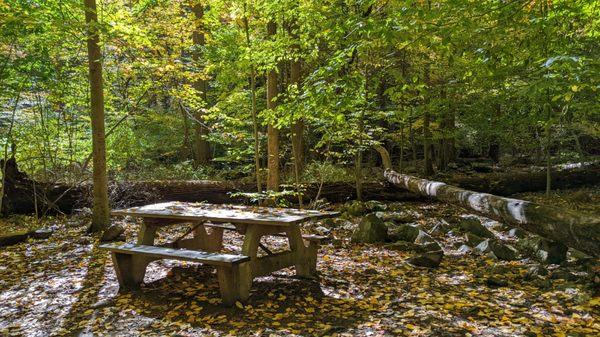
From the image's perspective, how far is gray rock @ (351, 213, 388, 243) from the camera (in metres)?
7.34

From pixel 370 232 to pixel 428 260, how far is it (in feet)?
5.46

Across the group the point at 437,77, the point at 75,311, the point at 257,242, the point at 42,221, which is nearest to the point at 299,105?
the point at 257,242

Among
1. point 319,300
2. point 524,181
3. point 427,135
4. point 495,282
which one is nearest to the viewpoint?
point 319,300

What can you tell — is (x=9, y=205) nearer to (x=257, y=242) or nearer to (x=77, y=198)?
(x=77, y=198)

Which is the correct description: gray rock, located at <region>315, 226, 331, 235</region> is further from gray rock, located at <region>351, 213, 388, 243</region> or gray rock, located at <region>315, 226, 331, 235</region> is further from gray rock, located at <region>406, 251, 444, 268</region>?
gray rock, located at <region>406, 251, 444, 268</region>

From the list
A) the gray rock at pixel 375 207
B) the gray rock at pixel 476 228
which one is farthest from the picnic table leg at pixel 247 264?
the gray rock at pixel 375 207

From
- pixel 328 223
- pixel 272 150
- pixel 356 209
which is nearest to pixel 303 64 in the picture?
pixel 272 150

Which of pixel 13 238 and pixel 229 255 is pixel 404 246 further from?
pixel 13 238

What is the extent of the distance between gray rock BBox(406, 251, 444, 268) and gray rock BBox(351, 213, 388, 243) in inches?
56.0

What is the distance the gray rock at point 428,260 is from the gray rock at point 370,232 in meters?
1.42

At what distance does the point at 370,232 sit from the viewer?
7375 mm

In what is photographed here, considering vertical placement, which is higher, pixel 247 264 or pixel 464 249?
pixel 247 264

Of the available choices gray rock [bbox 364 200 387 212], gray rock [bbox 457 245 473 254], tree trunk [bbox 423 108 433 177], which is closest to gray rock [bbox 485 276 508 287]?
gray rock [bbox 457 245 473 254]

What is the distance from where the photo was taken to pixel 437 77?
14141mm
